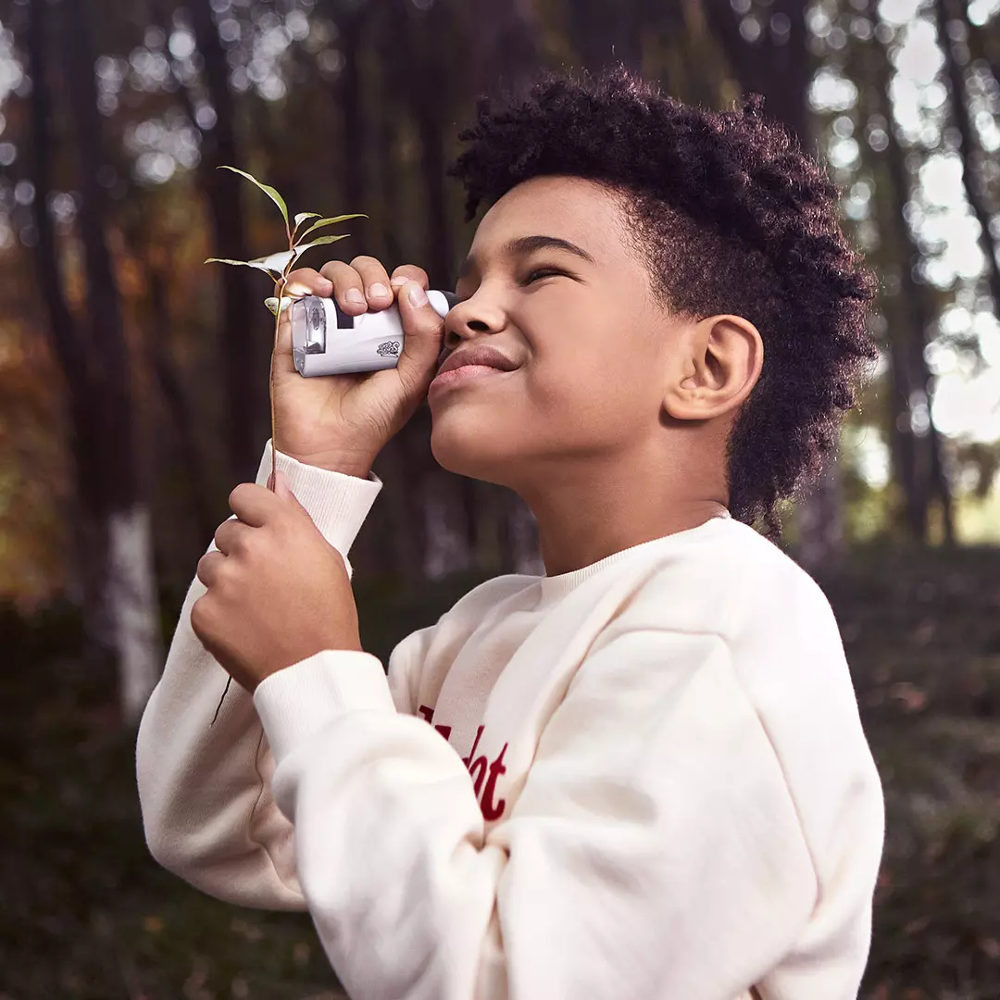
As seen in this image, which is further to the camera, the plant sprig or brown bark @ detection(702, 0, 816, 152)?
brown bark @ detection(702, 0, 816, 152)

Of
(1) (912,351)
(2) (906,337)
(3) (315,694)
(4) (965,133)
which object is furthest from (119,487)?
(1) (912,351)

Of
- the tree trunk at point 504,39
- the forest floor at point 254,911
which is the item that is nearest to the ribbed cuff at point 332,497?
the forest floor at point 254,911

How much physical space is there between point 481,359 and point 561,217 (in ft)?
0.63

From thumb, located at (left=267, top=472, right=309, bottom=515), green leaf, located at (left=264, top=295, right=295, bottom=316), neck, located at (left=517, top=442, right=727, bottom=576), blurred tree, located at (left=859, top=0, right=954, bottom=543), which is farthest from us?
blurred tree, located at (left=859, top=0, right=954, bottom=543)

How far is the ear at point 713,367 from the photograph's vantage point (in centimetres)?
140

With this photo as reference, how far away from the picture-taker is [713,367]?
143 cm

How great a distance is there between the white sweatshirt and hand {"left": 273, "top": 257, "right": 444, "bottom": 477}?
339 millimetres

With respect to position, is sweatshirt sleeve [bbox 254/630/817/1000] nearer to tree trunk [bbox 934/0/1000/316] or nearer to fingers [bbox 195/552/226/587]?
fingers [bbox 195/552/226/587]

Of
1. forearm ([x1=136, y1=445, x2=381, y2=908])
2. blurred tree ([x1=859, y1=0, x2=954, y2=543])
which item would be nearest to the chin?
forearm ([x1=136, y1=445, x2=381, y2=908])

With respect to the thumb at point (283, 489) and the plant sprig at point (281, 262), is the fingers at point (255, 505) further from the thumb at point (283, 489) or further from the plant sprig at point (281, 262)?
the plant sprig at point (281, 262)

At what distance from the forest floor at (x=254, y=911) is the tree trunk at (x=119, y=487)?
42cm

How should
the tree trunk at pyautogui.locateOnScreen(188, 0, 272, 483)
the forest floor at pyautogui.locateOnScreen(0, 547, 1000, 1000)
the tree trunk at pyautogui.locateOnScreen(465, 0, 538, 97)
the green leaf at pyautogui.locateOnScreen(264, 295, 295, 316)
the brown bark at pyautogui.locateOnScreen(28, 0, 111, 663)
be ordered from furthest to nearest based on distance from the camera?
the tree trunk at pyautogui.locateOnScreen(188, 0, 272, 483)
the brown bark at pyautogui.locateOnScreen(28, 0, 111, 663)
the tree trunk at pyautogui.locateOnScreen(465, 0, 538, 97)
the forest floor at pyautogui.locateOnScreen(0, 547, 1000, 1000)
the green leaf at pyautogui.locateOnScreen(264, 295, 295, 316)

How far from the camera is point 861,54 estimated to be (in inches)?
513

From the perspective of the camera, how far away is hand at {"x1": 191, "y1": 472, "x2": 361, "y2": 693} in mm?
1156
